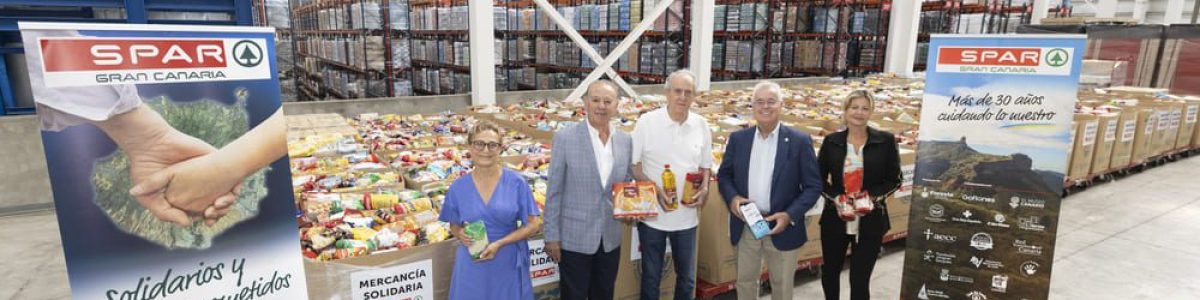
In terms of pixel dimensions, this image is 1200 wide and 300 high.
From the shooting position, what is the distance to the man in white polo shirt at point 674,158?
3176 millimetres

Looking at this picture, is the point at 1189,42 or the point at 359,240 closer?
the point at 359,240

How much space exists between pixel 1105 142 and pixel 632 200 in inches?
285

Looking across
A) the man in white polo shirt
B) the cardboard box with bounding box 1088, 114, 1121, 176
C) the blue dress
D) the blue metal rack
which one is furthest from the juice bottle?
the cardboard box with bounding box 1088, 114, 1121, 176

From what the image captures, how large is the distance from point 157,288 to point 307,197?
1.70 m

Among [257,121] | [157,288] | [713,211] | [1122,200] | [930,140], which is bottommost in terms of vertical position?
[1122,200]

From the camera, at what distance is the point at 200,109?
2.06 m

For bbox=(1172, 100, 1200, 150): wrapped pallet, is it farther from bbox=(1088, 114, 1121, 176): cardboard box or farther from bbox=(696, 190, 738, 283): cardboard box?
bbox=(696, 190, 738, 283): cardboard box

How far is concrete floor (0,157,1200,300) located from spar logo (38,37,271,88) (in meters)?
3.27

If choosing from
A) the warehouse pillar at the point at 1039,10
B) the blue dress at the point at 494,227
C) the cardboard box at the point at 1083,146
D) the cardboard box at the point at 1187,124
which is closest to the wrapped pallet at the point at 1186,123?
the cardboard box at the point at 1187,124

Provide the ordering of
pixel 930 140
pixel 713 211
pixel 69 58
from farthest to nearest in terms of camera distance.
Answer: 1. pixel 713 211
2. pixel 930 140
3. pixel 69 58

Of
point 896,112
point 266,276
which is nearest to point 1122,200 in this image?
point 896,112

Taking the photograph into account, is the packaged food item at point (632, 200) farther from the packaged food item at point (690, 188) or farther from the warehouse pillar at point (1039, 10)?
the warehouse pillar at point (1039, 10)

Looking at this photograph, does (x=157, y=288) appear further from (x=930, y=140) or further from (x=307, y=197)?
(x=930, y=140)

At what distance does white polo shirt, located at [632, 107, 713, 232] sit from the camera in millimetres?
3218
